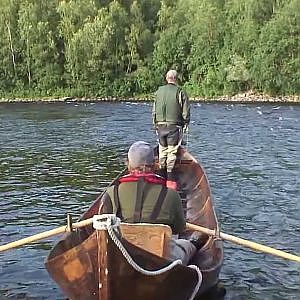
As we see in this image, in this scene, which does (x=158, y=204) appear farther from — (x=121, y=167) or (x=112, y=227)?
(x=121, y=167)

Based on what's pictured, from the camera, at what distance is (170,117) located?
14.1 metres

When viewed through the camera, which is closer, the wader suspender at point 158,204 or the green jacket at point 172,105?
the wader suspender at point 158,204

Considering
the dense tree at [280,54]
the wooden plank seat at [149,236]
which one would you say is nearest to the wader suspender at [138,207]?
the wooden plank seat at [149,236]

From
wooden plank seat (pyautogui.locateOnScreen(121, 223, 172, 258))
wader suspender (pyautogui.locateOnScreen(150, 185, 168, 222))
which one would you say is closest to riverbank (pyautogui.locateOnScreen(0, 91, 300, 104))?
wader suspender (pyautogui.locateOnScreen(150, 185, 168, 222))

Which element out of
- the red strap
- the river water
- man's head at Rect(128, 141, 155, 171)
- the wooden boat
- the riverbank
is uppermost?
man's head at Rect(128, 141, 155, 171)

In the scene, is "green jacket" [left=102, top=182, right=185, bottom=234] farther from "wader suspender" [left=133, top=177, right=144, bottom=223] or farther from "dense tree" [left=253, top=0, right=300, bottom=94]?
"dense tree" [left=253, top=0, right=300, bottom=94]

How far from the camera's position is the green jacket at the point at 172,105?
14.0 metres

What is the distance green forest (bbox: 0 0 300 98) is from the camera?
58.4 meters

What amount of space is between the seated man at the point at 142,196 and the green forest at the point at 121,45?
50.2 metres

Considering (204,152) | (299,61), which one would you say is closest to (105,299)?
(204,152)

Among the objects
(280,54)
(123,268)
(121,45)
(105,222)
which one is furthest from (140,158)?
(121,45)

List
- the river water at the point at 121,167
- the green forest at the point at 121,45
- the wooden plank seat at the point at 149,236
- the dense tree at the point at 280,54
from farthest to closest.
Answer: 1. the green forest at the point at 121,45
2. the dense tree at the point at 280,54
3. the river water at the point at 121,167
4. the wooden plank seat at the point at 149,236

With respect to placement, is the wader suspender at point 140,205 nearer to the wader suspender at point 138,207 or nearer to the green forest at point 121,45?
the wader suspender at point 138,207

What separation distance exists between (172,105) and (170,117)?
284 mm
